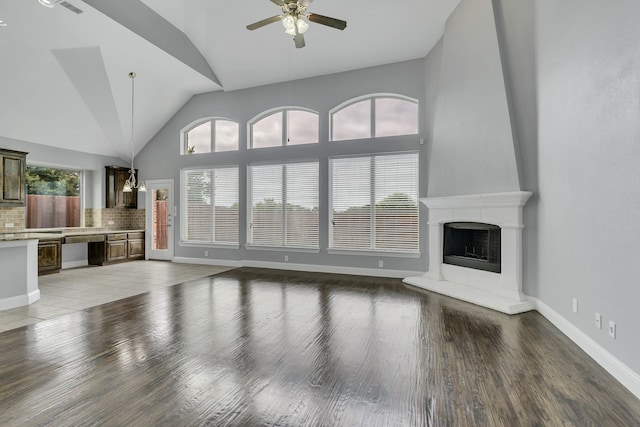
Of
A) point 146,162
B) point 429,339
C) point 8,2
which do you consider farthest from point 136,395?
point 146,162

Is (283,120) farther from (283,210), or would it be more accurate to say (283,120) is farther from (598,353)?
(598,353)

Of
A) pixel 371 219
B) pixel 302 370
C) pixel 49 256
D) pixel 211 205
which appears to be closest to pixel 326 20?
pixel 302 370

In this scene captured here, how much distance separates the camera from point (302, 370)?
103 inches

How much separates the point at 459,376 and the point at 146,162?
8906mm

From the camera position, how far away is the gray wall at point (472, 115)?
4.31 meters

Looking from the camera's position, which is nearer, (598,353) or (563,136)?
(598,353)

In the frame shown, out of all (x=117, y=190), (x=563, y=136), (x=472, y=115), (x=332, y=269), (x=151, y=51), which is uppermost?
(x=151, y=51)

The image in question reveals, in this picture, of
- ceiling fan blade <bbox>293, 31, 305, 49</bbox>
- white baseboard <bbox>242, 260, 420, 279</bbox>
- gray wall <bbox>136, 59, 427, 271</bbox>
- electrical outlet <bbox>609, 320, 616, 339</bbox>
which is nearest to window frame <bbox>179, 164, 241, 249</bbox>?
gray wall <bbox>136, 59, 427, 271</bbox>

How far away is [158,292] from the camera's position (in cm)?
524

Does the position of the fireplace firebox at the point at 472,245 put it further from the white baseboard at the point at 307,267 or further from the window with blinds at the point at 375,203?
the white baseboard at the point at 307,267

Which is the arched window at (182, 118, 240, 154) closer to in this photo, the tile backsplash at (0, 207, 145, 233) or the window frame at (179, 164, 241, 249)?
the window frame at (179, 164, 241, 249)

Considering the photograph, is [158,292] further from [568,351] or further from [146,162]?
[568,351]

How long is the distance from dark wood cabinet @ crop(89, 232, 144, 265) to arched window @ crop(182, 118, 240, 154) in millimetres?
2653

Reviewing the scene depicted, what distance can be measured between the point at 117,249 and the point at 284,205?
176 inches
